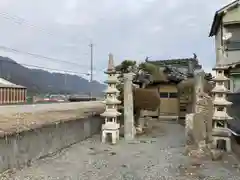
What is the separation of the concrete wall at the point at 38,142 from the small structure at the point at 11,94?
57.4 feet

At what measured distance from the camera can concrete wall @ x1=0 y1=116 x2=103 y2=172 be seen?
7.21 metres

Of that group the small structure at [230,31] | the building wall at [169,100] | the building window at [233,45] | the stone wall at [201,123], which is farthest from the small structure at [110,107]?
the building wall at [169,100]

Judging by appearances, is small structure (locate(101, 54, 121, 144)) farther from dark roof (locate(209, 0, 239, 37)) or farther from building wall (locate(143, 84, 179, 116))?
building wall (locate(143, 84, 179, 116))

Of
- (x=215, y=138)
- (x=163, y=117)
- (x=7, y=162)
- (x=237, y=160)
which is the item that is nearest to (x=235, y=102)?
(x=215, y=138)

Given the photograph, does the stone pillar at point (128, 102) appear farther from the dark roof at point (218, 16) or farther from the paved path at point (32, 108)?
the dark roof at point (218, 16)

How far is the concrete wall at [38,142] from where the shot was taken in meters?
7.21

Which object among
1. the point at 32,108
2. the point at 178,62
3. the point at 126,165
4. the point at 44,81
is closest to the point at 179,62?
the point at 178,62

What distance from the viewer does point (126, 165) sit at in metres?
8.60

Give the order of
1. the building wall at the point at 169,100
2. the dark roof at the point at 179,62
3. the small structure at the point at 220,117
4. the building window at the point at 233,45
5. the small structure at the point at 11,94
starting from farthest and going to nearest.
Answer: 1. the small structure at the point at 11,94
2. the dark roof at the point at 179,62
3. the building wall at the point at 169,100
4. the building window at the point at 233,45
5. the small structure at the point at 220,117

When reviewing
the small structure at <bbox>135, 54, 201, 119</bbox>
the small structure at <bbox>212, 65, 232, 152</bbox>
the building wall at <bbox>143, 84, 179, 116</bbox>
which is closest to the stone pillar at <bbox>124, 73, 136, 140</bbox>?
the small structure at <bbox>212, 65, 232, 152</bbox>

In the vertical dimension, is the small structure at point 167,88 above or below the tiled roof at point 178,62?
below

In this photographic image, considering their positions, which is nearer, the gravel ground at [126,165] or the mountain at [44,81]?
the gravel ground at [126,165]

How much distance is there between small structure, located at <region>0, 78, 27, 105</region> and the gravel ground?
19.0 metres

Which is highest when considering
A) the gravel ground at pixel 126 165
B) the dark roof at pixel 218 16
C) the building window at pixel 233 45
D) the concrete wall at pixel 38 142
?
the dark roof at pixel 218 16
